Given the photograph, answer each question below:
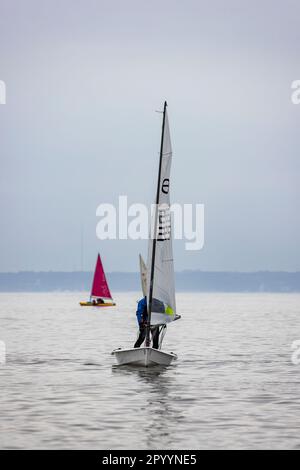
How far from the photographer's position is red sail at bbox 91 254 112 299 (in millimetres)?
109681

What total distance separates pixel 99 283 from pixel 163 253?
75.2m

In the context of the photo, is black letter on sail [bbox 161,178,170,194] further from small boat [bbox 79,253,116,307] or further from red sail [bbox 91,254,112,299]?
red sail [bbox 91,254,112,299]

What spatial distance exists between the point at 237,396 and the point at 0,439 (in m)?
10.1

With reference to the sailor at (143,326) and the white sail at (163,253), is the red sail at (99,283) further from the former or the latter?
the sailor at (143,326)

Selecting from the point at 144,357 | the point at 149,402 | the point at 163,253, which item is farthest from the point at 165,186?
the point at 149,402

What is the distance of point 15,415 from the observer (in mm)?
25281

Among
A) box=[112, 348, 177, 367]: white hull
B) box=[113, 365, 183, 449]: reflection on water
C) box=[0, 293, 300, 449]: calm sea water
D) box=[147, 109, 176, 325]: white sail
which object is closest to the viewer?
box=[0, 293, 300, 449]: calm sea water

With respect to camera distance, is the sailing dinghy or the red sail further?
the red sail

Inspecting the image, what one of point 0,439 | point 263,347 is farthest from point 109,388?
point 263,347

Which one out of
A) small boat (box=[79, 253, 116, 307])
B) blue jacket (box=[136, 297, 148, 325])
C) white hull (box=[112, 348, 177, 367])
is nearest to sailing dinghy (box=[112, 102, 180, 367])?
white hull (box=[112, 348, 177, 367])

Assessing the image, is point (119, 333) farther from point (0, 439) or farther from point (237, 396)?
point (0, 439)

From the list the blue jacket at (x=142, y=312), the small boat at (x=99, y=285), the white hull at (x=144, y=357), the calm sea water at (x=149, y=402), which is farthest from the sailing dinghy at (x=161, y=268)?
the small boat at (x=99, y=285)

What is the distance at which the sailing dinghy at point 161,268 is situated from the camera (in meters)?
35.6

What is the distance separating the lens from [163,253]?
36.8 meters
